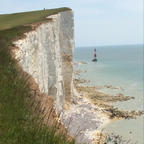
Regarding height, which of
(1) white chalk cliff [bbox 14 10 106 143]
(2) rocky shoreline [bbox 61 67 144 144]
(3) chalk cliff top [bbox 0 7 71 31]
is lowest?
(2) rocky shoreline [bbox 61 67 144 144]

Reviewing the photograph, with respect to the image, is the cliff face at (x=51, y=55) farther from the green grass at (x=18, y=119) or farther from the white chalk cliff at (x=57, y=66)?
the green grass at (x=18, y=119)

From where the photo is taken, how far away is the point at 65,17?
102 ft

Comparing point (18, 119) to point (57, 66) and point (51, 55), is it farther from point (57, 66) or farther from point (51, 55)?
point (57, 66)

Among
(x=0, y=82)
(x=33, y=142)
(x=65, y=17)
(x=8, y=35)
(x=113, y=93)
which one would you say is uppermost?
(x=65, y=17)

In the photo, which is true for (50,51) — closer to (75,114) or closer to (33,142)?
(75,114)

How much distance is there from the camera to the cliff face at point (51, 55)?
16.6 meters

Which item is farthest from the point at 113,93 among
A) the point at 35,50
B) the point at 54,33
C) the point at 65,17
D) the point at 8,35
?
the point at 8,35

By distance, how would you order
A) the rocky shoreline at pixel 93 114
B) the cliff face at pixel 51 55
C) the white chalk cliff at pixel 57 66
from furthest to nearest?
the rocky shoreline at pixel 93 114
the white chalk cliff at pixel 57 66
the cliff face at pixel 51 55

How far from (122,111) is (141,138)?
899 cm

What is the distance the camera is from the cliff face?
1661cm

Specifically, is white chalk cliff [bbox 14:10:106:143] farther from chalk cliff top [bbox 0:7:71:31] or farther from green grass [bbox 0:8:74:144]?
green grass [bbox 0:8:74:144]

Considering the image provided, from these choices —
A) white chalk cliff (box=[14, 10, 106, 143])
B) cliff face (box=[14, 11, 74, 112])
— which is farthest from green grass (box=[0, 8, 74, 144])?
white chalk cliff (box=[14, 10, 106, 143])

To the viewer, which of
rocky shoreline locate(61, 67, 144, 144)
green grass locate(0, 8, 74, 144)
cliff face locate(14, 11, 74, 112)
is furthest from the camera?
rocky shoreline locate(61, 67, 144, 144)

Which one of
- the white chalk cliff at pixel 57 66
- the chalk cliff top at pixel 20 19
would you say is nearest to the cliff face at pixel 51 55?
the white chalk cliff at pixel 57 66
